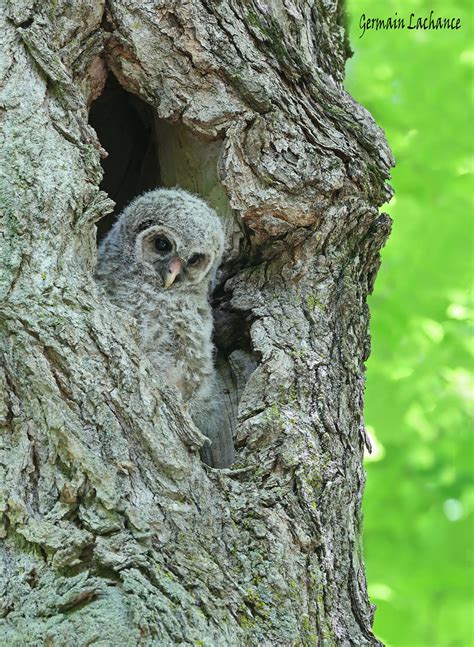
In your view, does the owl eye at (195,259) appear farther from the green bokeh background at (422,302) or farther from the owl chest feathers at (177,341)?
the green bokeh background at (422,302)

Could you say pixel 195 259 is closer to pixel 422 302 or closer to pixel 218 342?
pixel 218 342

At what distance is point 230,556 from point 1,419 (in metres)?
0.66

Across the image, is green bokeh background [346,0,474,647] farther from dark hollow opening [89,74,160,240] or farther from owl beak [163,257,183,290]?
owl beak [163,257,183,290]

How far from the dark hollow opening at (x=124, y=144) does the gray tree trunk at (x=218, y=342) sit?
28cm

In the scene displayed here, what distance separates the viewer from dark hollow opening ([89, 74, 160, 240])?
362cm

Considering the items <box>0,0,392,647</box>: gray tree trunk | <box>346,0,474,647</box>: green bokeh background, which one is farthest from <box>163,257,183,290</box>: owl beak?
<box>346,0,474,647</box>: green bokeh background

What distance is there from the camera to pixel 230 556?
7.01 feet

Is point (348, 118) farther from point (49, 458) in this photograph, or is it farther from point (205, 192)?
point (49, 458)

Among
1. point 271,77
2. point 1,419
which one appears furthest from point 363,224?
point 1,419

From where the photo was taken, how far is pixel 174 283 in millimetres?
3105

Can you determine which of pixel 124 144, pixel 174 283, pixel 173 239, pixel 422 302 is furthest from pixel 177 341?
pixel 422 302

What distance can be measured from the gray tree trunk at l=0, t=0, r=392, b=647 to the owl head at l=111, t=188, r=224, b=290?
94 mm

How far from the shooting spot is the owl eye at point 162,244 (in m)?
3.15

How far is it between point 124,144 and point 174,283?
3.19ft
